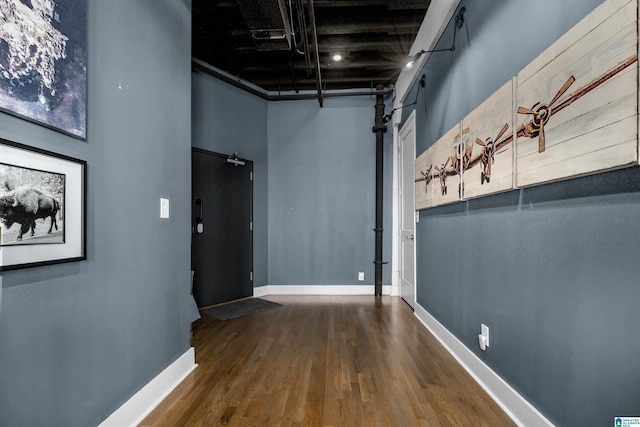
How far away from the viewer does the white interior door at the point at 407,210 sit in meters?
3.96

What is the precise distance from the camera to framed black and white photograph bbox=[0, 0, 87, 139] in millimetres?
1062

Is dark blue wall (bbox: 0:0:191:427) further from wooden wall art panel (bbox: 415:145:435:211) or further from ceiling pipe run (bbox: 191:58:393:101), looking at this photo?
wooden wall art panel (bbox: 415:145:435:211)

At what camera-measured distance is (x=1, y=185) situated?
105cm

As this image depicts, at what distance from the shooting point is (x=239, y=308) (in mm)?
4020

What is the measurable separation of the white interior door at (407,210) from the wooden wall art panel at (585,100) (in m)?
2.38

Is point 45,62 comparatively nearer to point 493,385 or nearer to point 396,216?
point 493,385

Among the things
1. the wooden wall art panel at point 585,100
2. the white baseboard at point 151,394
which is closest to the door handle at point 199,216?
the white baseboard at point 151,394

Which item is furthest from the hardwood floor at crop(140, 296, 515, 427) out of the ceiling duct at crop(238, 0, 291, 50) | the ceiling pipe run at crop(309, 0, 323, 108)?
the ceiling pipe run at crop(309, 0, 323, 108)

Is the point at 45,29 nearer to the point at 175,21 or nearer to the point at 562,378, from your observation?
the point at 175,21

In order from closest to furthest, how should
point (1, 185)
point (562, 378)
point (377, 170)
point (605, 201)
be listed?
point (1, 185) < point (605, 201) < point (562, 378) < point (377, 170)

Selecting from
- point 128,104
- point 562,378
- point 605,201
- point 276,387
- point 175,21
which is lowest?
point 276,387

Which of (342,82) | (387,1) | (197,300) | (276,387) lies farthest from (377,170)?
(276,387)

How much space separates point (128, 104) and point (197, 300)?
280cm

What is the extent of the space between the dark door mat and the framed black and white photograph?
9.19 ft
